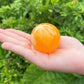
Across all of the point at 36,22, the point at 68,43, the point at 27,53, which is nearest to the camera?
the point at 27,53

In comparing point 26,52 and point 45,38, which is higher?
point 45,38

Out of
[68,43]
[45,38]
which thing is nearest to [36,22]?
[68,43]

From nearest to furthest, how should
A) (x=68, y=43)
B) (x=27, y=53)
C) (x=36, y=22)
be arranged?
(x=27, y=53) < (x=68, y=43) < (x=36, y=22)

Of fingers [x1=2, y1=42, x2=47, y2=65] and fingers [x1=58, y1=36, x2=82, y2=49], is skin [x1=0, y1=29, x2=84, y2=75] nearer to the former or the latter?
fingers [x1=2, y1=42, x2=47, y2=65]

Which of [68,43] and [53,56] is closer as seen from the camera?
[53,56]

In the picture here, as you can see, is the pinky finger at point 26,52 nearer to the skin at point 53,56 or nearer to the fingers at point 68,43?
the skin at point 53,56

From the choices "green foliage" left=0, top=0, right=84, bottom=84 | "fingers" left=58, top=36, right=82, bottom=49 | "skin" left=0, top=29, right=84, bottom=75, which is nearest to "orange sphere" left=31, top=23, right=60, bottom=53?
"skin" left=0, top=29, right=84, bottom=75

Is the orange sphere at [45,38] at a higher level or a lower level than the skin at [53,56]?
higher

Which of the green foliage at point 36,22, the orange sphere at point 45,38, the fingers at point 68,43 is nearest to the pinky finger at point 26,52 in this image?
the orange sphere at point 45,38

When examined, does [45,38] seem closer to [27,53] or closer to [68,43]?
[27,53]
